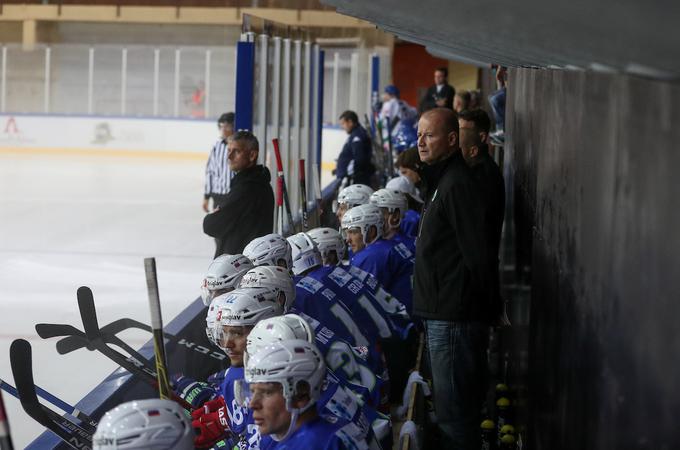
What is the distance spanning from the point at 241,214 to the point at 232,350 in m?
2.44

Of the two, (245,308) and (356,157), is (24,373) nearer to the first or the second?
(245,308)

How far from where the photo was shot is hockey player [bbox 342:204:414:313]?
516 centimetres

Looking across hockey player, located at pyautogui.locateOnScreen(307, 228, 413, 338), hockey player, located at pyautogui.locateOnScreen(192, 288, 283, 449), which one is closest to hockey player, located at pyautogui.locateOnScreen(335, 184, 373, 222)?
hockey player, located at pyautogui.locateOnScreen(307, 228, 413, 338)

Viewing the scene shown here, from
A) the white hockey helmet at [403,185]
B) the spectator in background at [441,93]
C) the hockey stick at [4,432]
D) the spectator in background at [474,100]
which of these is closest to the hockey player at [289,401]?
the hockey stick at [4,432]

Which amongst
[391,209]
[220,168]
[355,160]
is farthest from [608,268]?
[355,160]

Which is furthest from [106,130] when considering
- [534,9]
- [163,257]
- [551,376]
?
[534,9]

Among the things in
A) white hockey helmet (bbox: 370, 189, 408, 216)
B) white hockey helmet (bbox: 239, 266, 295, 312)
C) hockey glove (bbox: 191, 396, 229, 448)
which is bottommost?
hockey glove (bbox: 191, 396, 229, 448)

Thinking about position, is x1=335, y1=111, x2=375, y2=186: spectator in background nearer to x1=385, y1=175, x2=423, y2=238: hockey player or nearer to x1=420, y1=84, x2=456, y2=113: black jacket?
x1=420, y1=84, x2=456, y2=113: black jacket

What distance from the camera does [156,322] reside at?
2.76 m

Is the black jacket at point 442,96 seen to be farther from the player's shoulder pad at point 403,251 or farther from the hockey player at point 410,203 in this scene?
the player's shoulder pad at point 403,251

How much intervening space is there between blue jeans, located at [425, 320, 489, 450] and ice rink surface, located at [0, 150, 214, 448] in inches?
67.2

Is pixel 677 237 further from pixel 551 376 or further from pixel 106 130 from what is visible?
pixel 106 130

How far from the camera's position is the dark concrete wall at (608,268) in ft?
4.81

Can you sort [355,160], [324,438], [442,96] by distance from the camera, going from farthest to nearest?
[442,96]
[355,160]
[324,438]
